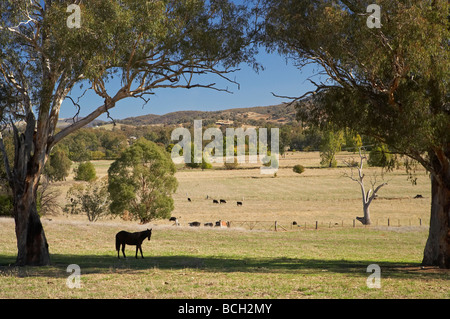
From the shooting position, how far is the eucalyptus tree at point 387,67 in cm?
1246

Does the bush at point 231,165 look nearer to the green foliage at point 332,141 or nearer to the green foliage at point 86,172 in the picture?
the green foliage at point 332,141

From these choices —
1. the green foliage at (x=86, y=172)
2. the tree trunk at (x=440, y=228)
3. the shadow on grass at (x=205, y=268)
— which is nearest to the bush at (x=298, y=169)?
the green foliage at (x=86, y=172)

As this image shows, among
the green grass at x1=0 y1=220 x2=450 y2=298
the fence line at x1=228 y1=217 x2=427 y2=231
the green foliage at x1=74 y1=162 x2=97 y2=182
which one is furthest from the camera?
the green foliage at x1=74 y1=162 x2=97 y2=182

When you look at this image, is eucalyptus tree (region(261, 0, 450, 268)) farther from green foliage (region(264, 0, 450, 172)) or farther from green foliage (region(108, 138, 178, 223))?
green foliage (region(108, 138, 178, 223))

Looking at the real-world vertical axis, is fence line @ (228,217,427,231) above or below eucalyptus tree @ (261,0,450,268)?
below

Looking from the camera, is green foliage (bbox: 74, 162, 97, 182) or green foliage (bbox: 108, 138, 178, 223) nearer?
green foliage (bbox: 108, 138, 178, 223)

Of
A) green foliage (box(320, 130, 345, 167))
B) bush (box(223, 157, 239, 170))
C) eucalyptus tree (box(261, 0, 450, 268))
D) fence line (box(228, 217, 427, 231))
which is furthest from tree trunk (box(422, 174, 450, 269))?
bush (box(223, 157, 239, 170))

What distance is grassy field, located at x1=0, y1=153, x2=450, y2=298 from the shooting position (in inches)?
370

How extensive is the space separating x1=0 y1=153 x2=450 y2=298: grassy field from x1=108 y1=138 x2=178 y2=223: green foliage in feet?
17.4

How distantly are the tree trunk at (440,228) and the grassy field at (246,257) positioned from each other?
0.69 m

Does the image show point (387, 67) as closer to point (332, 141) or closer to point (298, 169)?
point (332, 141)

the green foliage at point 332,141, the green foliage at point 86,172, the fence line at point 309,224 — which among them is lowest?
the fence line at point 309,224
